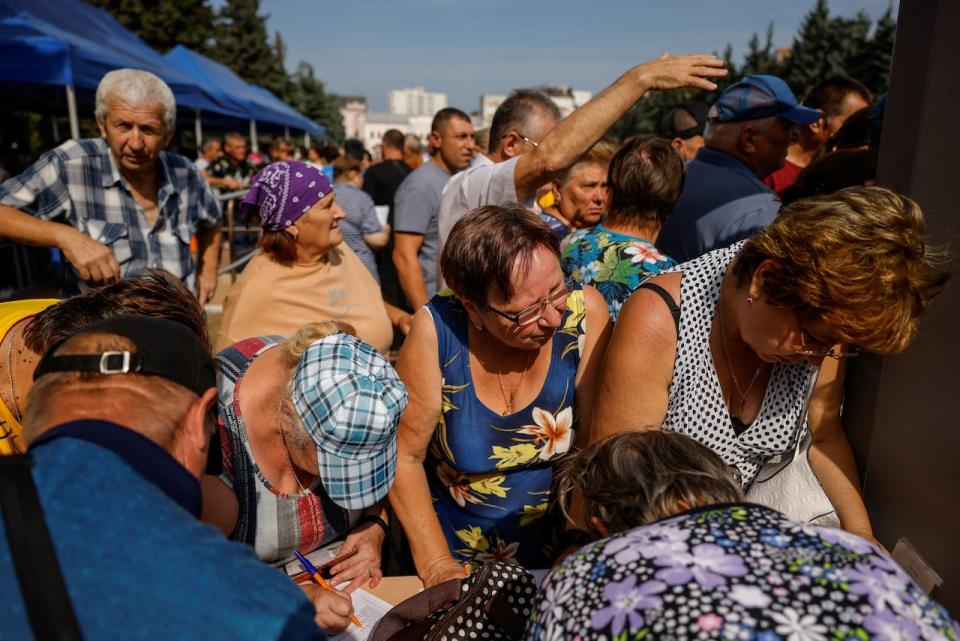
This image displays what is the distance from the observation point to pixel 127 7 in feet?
82.5

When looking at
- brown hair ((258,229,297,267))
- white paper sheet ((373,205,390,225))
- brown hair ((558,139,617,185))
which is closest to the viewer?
brown hair ((258,229,297,267))

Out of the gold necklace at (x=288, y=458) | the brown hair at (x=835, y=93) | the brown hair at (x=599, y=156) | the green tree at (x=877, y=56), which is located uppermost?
the green tree at (x=877, y=56)

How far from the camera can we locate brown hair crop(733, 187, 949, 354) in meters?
1.34

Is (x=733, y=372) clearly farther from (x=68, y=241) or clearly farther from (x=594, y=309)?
(x=68, y=241)

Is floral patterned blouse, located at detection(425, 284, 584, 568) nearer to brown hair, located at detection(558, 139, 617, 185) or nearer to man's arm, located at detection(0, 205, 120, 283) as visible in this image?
brown hair, located at detection(558, 139, 617, 185)

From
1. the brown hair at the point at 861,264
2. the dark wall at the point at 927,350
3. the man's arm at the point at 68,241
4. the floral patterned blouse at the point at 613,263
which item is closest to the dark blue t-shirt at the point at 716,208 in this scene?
the floral patterned blouse at the point at 613,263

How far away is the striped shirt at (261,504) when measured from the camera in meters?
1.68

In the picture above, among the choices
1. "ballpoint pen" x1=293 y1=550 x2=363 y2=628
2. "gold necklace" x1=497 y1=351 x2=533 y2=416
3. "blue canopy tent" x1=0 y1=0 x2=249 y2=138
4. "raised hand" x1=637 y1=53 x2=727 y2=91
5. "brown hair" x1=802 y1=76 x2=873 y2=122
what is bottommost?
"ballpoint pen" x1=293 y1=550 x2=363 y2=628

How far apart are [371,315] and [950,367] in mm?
2151

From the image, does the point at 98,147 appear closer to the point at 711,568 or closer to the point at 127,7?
the point at 711,568

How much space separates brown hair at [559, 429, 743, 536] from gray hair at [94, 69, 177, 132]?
8.92ft

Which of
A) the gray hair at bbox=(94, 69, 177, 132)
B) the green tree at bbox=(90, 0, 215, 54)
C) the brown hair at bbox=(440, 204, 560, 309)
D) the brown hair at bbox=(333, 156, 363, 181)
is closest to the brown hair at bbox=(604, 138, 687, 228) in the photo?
the brown hair at bbox=(440, 204, 560, 309)

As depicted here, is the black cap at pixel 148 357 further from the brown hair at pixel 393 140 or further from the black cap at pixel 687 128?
the brown hair at pixel 393 140

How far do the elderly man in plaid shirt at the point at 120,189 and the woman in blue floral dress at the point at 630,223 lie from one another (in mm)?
1896
